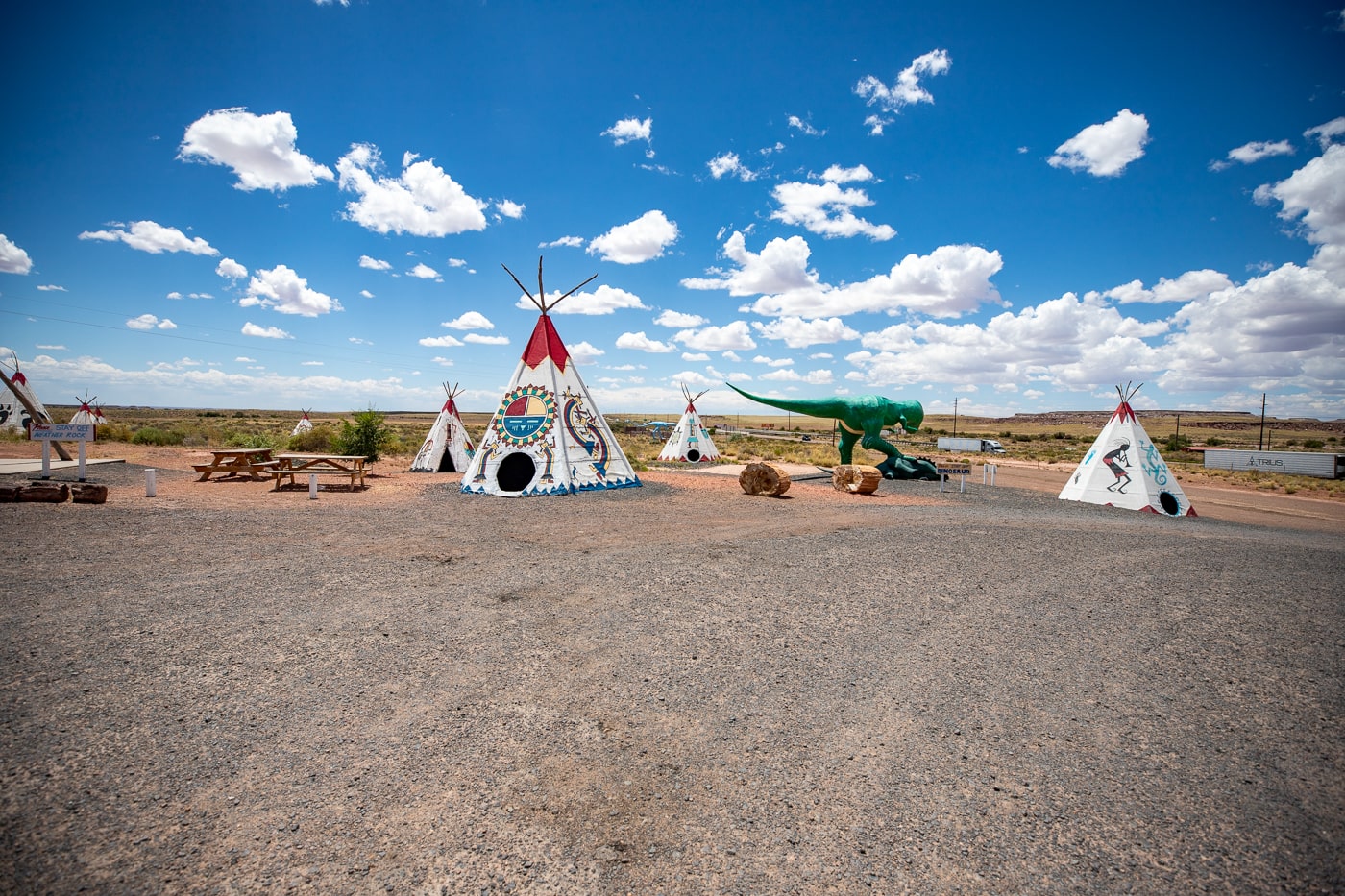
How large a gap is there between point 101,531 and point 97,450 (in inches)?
742

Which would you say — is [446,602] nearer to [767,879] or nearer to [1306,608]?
[767,879]

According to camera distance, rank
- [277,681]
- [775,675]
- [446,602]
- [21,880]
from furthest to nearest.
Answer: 1. [446,602]
2. [775,675]
3. [277,681]
4. [21,880]

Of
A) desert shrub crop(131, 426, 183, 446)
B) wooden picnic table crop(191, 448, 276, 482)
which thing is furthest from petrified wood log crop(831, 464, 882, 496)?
desert shrub crop(131, 426, 183, 446)

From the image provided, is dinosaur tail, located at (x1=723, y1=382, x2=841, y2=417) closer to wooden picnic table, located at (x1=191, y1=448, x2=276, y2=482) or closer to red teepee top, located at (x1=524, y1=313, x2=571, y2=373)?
red teepee top, located at (x1=524, y1=313, x2=571, y2=373)

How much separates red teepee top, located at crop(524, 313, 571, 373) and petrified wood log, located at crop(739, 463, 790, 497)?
18.3 ft

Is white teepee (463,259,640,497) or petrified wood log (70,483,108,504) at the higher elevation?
white teepee (463,259,640,497)

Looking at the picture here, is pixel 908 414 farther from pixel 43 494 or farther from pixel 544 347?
pixel 43 494

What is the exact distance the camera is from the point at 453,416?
67.4 feet

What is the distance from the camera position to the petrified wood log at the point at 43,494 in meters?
9.73

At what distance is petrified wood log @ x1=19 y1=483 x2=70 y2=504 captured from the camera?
9727mm

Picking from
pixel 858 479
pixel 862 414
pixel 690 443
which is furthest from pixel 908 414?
pixel 690 443

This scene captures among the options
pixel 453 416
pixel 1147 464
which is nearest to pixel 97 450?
pixel 453 416

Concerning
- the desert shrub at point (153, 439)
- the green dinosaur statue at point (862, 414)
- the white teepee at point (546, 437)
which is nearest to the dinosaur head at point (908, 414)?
the green dinosaur statue at point (862, 414)

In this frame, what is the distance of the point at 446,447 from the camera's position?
2009 cm
